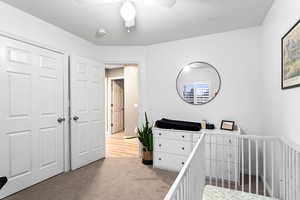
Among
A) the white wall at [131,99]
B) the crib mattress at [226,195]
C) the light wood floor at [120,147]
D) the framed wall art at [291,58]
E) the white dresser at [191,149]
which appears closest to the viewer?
the framed wall art at [291,58]

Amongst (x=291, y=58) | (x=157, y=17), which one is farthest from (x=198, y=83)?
(x=291, y=58)

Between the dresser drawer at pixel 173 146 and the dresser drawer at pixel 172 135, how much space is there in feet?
0.20

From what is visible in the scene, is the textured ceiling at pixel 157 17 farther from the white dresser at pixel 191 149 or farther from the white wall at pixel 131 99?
the white wall at pixel 131 99

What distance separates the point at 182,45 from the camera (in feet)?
9.90

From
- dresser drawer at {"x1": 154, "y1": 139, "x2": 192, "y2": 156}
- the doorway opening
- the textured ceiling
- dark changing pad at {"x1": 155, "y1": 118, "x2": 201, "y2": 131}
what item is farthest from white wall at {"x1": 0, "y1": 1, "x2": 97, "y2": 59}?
the doorway opening

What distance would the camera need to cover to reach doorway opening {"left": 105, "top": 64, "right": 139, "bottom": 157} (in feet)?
15.0

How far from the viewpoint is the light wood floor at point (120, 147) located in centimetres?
355

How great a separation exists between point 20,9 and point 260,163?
3846 millimetres

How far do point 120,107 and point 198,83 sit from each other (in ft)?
12.2

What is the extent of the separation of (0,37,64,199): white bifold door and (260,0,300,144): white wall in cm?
284

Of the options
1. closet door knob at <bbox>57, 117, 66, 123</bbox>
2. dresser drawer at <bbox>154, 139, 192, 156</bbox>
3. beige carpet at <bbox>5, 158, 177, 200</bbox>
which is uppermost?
closet door knob at <bbox>57, 117, 66, 123</bbox>

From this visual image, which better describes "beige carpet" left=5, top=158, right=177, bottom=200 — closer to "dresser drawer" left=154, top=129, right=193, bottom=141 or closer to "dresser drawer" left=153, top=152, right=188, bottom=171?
"dresser drawer" left=153, top=152, right=188, bottom=171

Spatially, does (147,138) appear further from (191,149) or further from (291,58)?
(291,58)

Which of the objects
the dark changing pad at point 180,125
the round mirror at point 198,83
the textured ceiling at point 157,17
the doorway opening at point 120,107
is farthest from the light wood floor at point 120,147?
the textured ceiling at point 157,17
